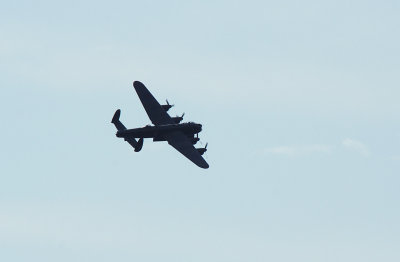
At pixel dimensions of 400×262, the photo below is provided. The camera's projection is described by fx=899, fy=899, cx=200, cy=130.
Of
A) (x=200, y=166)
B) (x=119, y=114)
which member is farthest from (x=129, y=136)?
(x=200, y=166)

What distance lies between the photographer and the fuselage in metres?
123

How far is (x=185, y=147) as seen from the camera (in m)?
121

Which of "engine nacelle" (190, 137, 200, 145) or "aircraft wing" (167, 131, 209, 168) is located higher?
"engine nacelle" (190, 137, 200, 145)

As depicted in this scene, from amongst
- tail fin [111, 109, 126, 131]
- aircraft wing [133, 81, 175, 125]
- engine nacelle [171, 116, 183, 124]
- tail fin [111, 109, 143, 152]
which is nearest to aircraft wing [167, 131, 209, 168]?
engine nacelle [171, 116, 183, 124]

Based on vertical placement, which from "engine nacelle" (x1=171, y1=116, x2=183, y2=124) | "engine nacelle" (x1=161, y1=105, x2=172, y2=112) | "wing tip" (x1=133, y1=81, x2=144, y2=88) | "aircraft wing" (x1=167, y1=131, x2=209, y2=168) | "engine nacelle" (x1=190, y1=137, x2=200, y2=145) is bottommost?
"aircraft wing" (x1=167, y1=131, x2=209, y2=168)

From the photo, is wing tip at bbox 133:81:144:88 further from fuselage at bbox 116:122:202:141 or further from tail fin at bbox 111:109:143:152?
fuselage at bbox 116:122:202:141

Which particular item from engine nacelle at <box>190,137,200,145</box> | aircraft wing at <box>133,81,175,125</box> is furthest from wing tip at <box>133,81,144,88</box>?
engine nacelle at <box>190,137,200,145</box>

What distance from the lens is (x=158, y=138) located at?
123562mm

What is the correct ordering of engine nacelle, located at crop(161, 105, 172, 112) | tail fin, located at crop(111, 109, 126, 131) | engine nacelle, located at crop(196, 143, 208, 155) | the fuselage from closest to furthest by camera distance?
engine nacelle, located at crop(196, 143, 208, 155), the fuselage, tail fin, located at crop(111, 109, 126, 131), engine nacelle, located at crop(161, 105, 172, 112)

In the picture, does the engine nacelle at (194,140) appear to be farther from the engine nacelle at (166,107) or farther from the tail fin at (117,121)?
the tail fin at (117,121)

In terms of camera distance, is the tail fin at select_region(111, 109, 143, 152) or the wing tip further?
the wing tip

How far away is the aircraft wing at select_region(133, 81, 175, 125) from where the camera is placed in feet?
414

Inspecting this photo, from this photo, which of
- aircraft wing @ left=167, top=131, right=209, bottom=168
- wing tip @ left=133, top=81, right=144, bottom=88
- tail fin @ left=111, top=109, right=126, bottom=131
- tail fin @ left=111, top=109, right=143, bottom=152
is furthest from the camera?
wing tip @ left=133, top=81, right=144, bottom=88

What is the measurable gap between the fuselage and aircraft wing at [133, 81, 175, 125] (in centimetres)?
275
